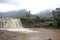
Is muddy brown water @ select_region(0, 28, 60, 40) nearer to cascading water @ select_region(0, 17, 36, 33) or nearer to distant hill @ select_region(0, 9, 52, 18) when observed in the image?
cascading water @ select_region(0, 17, 36, 33)

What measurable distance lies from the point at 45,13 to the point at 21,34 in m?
0.47

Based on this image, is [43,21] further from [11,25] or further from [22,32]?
[11,25]

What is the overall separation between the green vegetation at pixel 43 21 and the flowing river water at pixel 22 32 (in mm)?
69

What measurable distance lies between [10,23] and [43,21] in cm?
52

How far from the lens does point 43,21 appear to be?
2.49 m

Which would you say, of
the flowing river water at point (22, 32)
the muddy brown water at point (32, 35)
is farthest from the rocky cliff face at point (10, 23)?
the muddy brown water at point (32, 35)

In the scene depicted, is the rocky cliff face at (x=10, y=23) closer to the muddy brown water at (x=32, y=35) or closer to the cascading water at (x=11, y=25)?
the cascading water at (x=11, y=25)

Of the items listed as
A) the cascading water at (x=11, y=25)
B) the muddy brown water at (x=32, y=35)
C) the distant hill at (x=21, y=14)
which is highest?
the distant hill at (x=21, y=14)

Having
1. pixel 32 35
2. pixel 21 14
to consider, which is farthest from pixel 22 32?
pixel 21 14

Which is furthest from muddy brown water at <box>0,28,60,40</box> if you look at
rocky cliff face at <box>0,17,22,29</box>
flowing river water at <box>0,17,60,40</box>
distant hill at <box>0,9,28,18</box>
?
distant hill at <box>0,9,28,18</box>

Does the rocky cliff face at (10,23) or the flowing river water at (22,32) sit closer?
the flowing river water at (22,32)

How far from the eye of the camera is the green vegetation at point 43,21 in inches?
97.8

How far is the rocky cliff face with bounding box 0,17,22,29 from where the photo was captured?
249 cm

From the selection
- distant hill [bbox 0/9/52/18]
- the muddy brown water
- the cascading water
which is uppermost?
distant hill [bbox 0/9/52/18]
